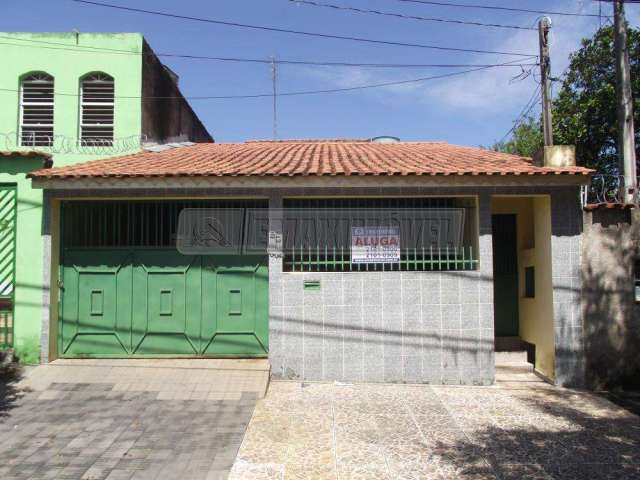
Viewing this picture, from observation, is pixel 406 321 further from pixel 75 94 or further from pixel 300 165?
pixel 75 94

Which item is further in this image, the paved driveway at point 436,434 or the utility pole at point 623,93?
the utility pole at point 623,93

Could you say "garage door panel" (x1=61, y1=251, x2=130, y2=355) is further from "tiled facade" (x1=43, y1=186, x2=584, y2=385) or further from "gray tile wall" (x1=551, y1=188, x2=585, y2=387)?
"gray tile wall" (x1=551, y1=188, x2=585, y2=387)

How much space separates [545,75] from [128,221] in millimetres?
7483

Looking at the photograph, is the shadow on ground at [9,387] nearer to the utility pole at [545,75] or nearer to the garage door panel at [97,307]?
the garage door panel at [97,307]

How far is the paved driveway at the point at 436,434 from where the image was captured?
13.6 ft

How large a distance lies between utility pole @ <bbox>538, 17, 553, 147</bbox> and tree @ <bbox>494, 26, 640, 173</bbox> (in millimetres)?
7103

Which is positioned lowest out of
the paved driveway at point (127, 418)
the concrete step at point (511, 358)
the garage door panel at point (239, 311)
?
the paved driveway at point (127, 418)

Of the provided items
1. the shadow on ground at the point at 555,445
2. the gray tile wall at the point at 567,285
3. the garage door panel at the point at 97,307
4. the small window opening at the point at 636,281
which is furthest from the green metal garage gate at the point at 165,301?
the small window opening at the point at 636,281

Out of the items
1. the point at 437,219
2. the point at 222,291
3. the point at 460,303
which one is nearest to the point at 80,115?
the point at 222,291

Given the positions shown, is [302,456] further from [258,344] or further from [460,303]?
[460,303]

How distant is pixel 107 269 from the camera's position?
7039mm

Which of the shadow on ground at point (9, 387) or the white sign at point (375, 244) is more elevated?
the white sign at point (375, 244)

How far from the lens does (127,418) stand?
5258 mm

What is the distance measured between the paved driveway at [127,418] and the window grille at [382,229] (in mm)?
1815
